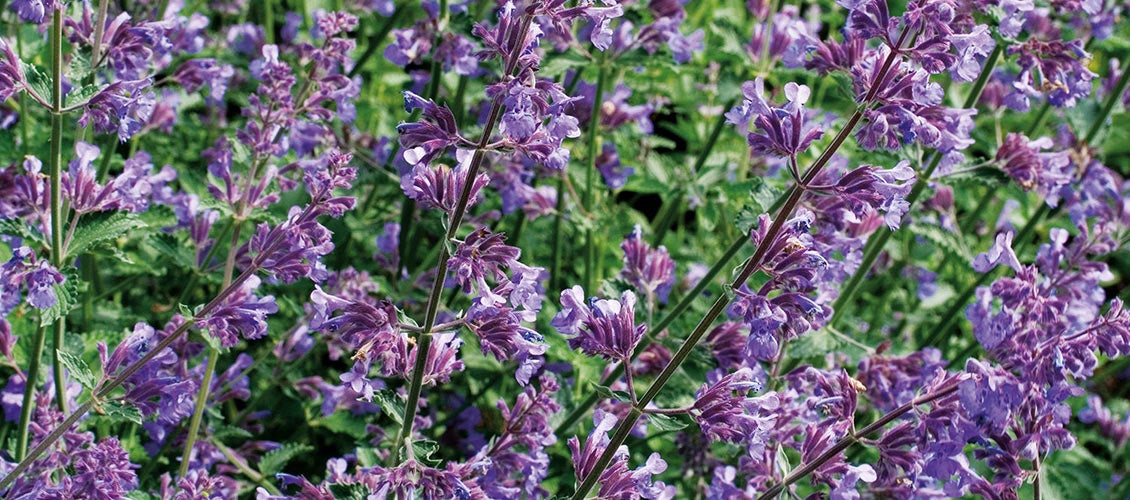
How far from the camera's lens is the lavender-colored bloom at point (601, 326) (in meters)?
2.63

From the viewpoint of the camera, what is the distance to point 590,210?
4.65 meters

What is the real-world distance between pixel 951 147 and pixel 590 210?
5.40 ft

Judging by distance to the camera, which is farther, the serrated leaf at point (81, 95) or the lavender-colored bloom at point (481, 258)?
the serrated leaf at point (81, 95)

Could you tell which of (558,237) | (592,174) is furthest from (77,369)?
(592,174)

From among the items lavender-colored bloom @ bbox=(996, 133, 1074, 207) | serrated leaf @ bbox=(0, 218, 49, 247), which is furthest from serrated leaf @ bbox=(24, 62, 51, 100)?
lavender-colored bloom @ bbox=(996, 133, 1074, 207)

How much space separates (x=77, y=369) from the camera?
2816mm

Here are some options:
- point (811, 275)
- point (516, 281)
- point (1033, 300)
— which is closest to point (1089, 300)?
point (1033, 300)

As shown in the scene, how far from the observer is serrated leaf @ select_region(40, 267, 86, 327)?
2850 millimetres

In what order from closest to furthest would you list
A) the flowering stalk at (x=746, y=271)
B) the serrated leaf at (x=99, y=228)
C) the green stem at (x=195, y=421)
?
1. the flowering stalk at (x=746, y=271)
2. the serrated leaf at (x=99, y=228)
3. the green stem at (x=195, y=421)

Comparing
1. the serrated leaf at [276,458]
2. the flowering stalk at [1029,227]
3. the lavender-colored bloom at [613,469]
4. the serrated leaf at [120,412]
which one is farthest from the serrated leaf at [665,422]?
the flowering stalk at [1029,227]

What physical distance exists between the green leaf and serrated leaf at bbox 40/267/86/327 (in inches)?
4.0

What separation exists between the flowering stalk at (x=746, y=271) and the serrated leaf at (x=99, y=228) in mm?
1327

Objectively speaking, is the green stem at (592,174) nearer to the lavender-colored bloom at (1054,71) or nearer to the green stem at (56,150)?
the lavender-colored bloom at (1054,71)

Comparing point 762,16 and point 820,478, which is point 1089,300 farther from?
point 762,16
